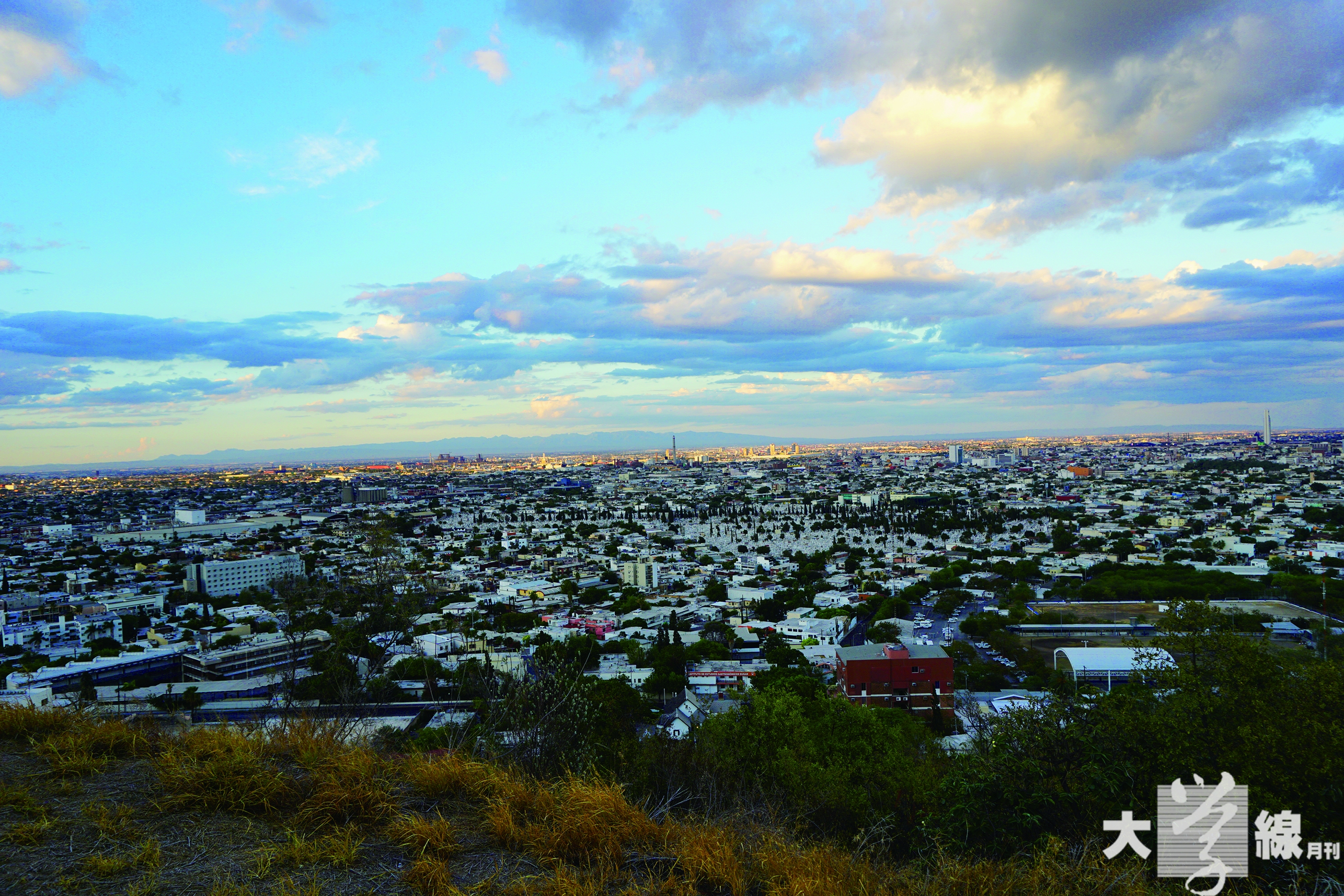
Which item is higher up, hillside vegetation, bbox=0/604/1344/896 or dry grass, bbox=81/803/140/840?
dry grass, bbox=81/803/140/840

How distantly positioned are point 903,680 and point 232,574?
24.0m

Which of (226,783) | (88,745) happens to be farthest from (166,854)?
(88,745)

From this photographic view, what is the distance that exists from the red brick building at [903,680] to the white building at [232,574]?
2019cm

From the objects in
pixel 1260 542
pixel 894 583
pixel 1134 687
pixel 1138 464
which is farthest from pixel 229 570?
pixel 1138 464

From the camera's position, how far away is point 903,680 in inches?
449

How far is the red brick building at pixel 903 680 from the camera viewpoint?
A: 11273mm

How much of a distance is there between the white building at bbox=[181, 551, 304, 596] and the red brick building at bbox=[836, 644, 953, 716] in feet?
66.3

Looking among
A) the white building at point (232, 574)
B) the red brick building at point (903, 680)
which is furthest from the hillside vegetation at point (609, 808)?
the white building at point (232, 574)

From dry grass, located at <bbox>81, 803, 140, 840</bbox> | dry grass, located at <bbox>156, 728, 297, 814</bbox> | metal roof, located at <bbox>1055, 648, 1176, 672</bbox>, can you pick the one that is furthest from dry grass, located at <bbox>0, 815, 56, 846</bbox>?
metal roof, located at <bbox>1055, 648, 1176, 672</bbox>

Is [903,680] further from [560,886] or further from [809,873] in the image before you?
[560,886]

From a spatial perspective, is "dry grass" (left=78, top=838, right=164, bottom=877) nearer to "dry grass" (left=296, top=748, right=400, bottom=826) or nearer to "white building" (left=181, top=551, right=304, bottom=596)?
"dry grass" (left=296, top=748, right=400, bottom=826)

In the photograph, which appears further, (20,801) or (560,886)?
(20,801)

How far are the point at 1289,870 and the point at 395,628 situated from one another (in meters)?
7.47

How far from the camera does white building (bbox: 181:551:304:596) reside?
24.9 m
